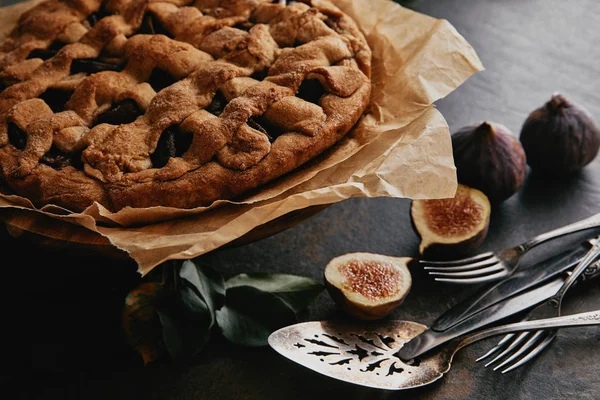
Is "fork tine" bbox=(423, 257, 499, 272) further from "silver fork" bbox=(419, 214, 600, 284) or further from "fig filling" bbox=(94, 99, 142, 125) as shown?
"fig filling" bbox=(94, 99, 142, 125)

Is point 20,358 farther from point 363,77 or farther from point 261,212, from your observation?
point 363,77

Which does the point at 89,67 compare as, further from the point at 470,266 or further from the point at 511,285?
the point at 511,285

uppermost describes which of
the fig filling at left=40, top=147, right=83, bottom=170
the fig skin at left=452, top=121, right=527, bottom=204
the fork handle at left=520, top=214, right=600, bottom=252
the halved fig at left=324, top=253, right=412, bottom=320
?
the fig filling at left=40, top=147, right=83, bottom=170

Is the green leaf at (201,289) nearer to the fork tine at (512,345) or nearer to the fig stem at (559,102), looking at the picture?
the fork tine at (512,345)

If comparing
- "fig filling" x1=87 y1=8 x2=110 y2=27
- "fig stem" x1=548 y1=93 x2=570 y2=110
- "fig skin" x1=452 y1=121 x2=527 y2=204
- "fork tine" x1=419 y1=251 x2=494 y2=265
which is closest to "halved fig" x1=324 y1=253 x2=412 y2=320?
"fork tine" x1=419 y1=251 x2=494 y2=265

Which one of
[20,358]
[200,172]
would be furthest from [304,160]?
[20,358]

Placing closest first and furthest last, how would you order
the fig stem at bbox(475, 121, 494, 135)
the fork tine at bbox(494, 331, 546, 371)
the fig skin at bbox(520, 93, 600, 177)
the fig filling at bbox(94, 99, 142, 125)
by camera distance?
the fork tine at bbox(494, 331, 546, 371) → the fig filling at bbox(94, 99, 142, 125) → the fig stem at bbox(475, 121, 494, 135) → the fig skin at bbox(520, 93, 600, 177)
